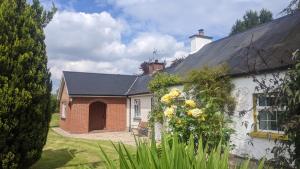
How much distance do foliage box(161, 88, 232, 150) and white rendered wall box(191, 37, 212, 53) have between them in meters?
16.0

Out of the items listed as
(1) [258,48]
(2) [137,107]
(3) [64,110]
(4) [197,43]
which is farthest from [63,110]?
(1) [258,48]

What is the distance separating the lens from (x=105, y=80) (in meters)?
29.3

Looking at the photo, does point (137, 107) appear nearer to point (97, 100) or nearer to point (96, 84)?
point (97, 100)

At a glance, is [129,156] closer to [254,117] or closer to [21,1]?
[21,1]

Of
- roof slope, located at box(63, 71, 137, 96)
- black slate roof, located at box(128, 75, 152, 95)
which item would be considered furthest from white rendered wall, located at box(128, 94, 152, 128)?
roof slope, located at box(63, 71, 137, 96)

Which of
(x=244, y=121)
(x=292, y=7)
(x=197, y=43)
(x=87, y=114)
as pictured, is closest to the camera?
(x=292, y=7)

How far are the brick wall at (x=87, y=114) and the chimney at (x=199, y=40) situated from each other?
8219 mm

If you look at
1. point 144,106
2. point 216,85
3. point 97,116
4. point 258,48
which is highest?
point 258,48

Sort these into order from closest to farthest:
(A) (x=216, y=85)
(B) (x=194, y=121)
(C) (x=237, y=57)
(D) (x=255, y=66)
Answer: (B) (x=194, y=121) → (D) (x=255, y=66) → (A) (x=216, y=85) → (C) (x=237, y=57)

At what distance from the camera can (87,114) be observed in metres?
26.6

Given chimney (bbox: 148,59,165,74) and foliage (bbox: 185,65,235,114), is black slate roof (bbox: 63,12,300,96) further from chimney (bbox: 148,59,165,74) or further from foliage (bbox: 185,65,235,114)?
chimney (bbox: 148,59,165,74)

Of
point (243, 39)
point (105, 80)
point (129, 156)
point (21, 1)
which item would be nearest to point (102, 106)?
point (105, 80)

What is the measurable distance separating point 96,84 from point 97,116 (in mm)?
3082

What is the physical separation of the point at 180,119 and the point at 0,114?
451cm
